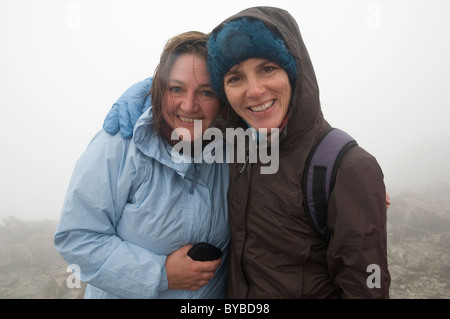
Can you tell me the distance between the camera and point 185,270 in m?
2.31

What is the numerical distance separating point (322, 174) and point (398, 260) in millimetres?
8802

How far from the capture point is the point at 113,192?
221 centimetres

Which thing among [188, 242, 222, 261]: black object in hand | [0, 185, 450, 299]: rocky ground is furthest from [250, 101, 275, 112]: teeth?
[0, 185, 450, 299]: rocky ground

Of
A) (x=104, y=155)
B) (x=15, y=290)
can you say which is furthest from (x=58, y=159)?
(x=104, y=155)

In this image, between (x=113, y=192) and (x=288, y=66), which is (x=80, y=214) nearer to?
(x=113, y=192)

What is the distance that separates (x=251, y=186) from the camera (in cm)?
230

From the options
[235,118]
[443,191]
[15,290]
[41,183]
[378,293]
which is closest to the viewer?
[378,293]

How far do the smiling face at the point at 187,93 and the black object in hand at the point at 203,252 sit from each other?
0.96 m

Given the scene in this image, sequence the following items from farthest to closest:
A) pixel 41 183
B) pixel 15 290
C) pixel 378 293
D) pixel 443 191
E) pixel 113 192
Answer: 1. pixel 41 183
2. pixel 443 191
3. pixel 15 290
4. pixel 113 192
5. pixel 378 293

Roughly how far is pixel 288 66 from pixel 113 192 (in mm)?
1716

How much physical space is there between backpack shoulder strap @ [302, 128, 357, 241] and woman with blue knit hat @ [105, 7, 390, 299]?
37mm
